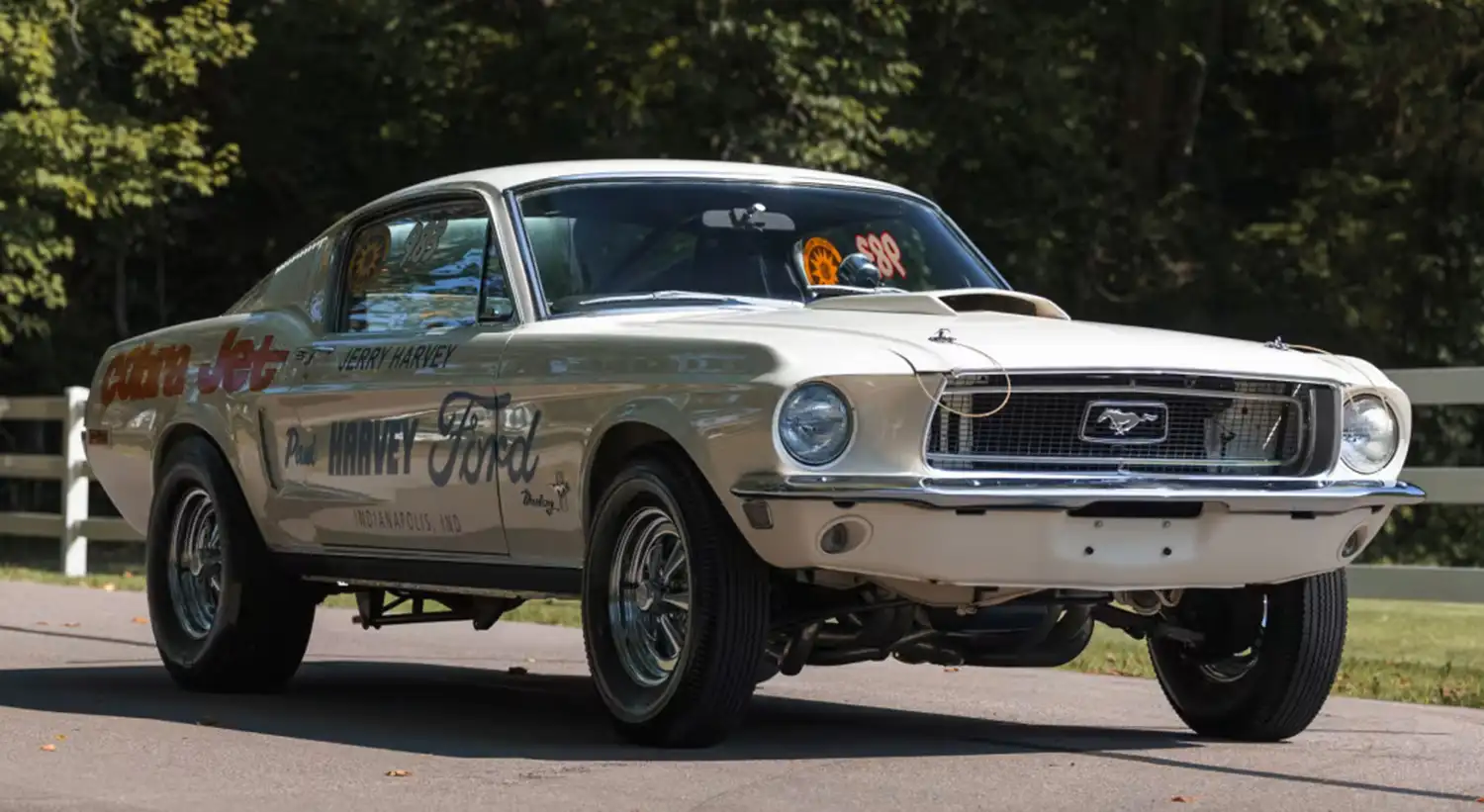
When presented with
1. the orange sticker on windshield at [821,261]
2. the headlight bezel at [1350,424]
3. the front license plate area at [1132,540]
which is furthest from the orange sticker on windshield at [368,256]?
the headlight bezel at [1350,424]

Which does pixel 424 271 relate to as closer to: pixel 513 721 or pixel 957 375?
pixel 513 721

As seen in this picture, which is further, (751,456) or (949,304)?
(949,304)

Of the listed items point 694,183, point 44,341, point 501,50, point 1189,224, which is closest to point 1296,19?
point 1189,224

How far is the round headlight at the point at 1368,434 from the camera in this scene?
7.91 metres

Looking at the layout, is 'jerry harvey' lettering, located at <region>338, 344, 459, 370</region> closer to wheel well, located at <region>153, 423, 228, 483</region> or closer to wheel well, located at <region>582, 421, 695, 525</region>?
wheel well, located at <region>582, 421, 695, 525</region>

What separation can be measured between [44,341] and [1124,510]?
24.5 metres

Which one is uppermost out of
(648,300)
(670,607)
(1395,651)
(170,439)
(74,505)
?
(648,300)

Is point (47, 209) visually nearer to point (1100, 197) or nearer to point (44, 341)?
point (44, 341)

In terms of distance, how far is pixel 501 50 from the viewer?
27938 mm

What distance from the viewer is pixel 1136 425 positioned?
7461 mm

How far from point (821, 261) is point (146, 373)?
318 centimetres

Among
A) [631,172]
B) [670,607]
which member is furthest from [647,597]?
[631,172]

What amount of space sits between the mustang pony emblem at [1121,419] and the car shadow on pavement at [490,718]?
3.55ft

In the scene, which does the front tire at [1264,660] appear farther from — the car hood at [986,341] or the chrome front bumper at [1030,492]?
the car hood at [986,341]
